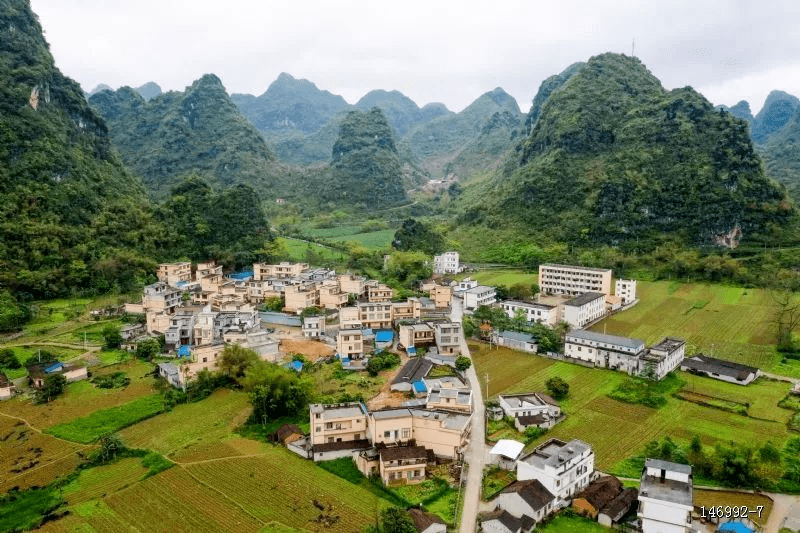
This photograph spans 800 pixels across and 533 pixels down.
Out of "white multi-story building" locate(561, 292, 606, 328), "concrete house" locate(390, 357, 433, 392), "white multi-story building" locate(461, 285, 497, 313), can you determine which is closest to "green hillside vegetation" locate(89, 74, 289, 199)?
"white multi-story building" locate(461, 285, 497, 313)

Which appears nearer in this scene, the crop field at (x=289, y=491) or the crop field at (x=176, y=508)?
the crop field at (x=176, y=508)

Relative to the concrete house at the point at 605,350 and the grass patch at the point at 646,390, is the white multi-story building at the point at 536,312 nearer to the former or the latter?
the concrete house at the point at 605,350

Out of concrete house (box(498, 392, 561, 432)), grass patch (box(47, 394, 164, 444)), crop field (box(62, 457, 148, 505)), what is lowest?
crop field (box(62, 457, 148, 505))

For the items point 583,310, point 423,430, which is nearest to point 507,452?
point 423,430

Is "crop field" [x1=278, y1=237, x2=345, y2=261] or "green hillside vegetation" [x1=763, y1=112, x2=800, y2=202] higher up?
"green hillside vegetation" [x1=763, y1=112, x2=800, y2=202]

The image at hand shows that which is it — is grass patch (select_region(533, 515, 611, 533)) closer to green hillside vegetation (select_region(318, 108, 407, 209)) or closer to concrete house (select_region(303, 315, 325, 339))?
concrete house (select_region(303, 315, 325, 339))

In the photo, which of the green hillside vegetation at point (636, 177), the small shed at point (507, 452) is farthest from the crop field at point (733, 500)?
the green hillside vegetation at point (636, 177)
